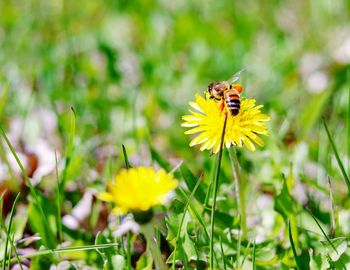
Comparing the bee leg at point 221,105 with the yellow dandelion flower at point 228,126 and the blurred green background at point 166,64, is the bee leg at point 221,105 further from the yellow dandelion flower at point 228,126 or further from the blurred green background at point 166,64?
the blurred green background at point 166,64

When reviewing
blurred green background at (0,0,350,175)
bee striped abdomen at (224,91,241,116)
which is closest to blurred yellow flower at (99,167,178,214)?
bee striped abdomen at (224,91,241,116)

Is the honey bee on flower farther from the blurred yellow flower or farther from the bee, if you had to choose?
the blurred yellow flower

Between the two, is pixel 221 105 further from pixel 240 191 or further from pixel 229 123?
pixel 240 191

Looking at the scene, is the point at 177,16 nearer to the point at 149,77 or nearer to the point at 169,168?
the point at 149,77

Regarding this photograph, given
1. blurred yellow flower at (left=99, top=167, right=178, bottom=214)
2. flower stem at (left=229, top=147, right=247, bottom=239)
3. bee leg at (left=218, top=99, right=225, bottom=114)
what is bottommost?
flower stem at (left=229, top=147, right=247, bottom=239)

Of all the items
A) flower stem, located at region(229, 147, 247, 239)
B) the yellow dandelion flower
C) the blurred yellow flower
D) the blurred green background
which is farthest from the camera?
the blurred green background

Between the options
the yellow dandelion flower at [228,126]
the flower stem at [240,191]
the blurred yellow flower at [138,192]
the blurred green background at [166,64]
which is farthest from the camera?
the blurred green background at [166,64]

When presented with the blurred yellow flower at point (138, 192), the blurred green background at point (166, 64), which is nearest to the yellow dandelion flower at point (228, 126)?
the blurred yellow flower at point (138, 192)
